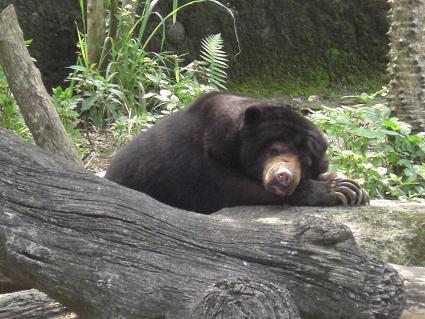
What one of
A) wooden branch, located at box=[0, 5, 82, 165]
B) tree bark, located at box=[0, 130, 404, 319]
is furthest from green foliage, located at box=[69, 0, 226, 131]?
tree bark, located at box=[0, 130, 404, 319]

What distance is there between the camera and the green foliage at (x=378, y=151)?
639 centimetres

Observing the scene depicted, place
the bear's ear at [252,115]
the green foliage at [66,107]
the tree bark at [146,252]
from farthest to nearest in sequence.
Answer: the green foliage at [66,107]
the bear's ear at [252,115]
the tree bark at [146,252]

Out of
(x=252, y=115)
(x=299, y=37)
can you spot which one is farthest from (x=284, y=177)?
(x=299, y=37)

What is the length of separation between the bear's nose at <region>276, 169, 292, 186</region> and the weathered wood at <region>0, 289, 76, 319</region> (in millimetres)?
1354

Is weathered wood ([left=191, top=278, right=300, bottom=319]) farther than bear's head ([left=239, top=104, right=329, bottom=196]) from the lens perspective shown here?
No

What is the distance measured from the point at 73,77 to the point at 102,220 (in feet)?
16.5

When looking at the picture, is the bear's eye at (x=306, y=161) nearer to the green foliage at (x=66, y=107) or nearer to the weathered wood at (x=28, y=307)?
the weathered wood at (x=28, y=307)

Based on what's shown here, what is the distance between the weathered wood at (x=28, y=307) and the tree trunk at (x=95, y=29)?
167 inches

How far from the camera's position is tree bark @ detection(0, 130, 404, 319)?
3.20 m

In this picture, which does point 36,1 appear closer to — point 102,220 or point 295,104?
point 295,104

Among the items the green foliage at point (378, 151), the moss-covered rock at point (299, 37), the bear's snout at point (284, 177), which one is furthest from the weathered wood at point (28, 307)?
the moss-covered rock at point (299, 37)

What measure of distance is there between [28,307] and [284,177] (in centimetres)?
153

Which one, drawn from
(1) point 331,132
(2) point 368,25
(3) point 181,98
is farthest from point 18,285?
(2) point 368,25

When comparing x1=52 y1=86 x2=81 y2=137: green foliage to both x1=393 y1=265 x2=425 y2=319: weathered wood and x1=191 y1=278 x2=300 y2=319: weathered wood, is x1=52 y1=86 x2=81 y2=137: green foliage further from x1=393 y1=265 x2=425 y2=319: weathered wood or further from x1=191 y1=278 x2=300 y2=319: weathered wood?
x1=191 y1=278 x2=300 y2=319: weathered wood
